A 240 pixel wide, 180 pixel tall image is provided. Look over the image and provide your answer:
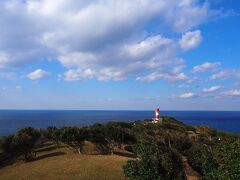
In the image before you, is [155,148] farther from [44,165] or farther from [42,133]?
[42,133]

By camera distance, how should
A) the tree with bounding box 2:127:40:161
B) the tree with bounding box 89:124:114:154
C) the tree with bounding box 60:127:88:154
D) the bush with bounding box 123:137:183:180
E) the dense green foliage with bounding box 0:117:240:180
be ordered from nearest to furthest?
the dense green foliage with bounding box 0:117:240:180
the bush with bounding box 123:137:183:180
the tree with bounding box 60:127:88:154
the tree with bounding box 2:127:40:161
the tree with bounding box 89:124:114:154

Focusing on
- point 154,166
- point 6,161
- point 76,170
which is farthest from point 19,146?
point 154,166

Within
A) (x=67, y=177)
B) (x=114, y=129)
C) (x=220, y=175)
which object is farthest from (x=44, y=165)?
(x=220, y=175)

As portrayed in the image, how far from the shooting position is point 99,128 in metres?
69.4

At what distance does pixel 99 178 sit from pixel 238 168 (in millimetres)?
26678

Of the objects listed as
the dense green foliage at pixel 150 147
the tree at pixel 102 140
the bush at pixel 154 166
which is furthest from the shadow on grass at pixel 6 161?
the bush at pixel 154 166

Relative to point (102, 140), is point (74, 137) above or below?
above

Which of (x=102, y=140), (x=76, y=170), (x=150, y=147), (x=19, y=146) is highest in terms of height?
(x=150, y=147)

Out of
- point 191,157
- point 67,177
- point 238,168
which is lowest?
point 67,177

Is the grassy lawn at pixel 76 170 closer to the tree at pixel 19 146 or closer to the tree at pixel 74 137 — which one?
the tree at pixel 74 137

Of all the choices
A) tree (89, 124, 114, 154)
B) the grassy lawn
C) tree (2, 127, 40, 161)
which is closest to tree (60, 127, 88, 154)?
tree (89, 124, 114, 154)

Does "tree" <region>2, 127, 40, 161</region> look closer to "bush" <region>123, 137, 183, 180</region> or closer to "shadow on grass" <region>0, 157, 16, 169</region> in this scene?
"shadow on grass" <region>0, 157, 16, 169</region>

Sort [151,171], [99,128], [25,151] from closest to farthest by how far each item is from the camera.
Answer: [151,171] < [25,151] < [99,128]

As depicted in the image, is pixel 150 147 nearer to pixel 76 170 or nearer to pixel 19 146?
pixel 76 170
